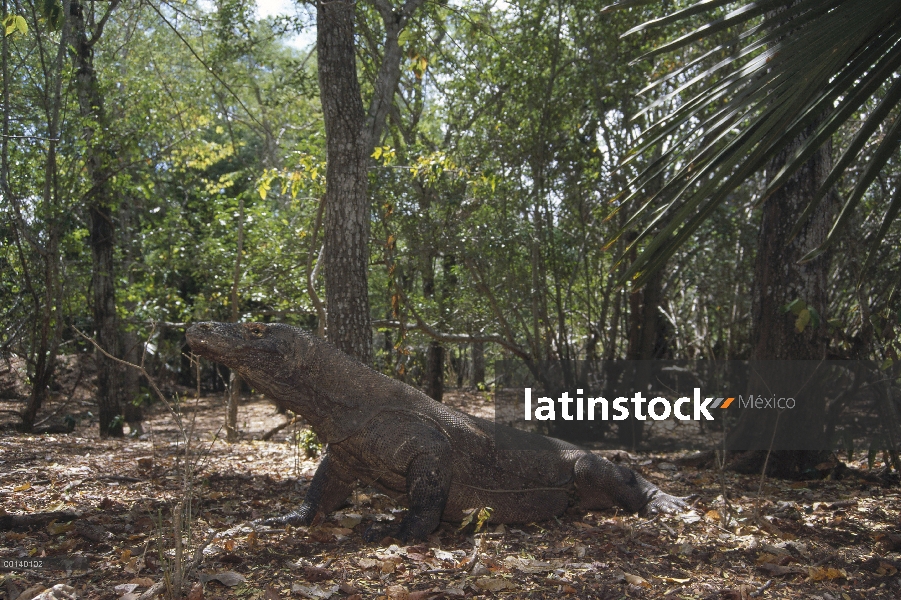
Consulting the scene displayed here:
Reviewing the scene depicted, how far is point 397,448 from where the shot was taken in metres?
4.39

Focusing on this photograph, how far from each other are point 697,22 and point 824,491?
670cm

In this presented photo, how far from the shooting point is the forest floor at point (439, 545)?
3393 millimetres

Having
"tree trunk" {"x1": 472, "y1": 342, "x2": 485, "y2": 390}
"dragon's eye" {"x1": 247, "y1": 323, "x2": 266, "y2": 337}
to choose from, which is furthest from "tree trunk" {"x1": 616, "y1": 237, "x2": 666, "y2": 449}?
"tree trunk" {"x1": 472, "y1": 342, "x2": 485, "y2": 390}

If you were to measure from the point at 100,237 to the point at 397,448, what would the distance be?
6.13 m

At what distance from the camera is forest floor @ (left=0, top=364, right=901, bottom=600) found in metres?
3.39

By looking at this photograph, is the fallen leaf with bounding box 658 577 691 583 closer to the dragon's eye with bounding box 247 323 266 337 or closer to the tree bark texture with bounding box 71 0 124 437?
the dragon's eye with bounding box 247 323 266 337

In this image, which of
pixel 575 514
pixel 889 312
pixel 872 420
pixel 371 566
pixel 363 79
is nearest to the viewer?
pixel 371 566

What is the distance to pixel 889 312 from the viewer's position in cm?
557

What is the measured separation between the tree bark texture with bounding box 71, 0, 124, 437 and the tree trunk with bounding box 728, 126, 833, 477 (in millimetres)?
6949

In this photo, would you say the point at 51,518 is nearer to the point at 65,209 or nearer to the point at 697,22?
the point at 65,209

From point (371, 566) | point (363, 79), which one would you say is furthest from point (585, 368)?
point (363, 79)

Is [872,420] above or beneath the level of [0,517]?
above

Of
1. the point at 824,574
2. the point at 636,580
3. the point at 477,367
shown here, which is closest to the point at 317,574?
the point at 636,580

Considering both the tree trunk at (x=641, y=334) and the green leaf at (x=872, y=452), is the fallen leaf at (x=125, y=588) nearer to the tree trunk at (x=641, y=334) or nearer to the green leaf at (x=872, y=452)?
the green leaf at (x=872, y=452)
